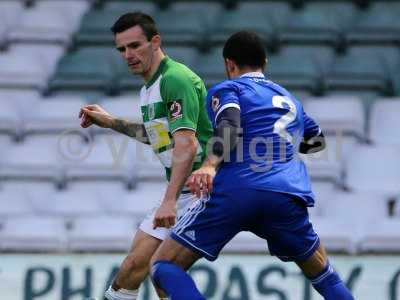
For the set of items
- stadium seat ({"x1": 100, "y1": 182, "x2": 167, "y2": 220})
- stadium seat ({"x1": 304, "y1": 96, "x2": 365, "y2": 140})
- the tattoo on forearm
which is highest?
the tattoo on forearm

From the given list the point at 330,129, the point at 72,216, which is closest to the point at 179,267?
the point at 72,216

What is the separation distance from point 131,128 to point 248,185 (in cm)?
101

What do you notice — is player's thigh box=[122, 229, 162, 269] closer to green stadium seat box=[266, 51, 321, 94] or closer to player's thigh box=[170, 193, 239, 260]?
player's thigh box=[170, 193, 239, 260]

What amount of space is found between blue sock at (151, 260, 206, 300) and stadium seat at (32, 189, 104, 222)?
304 cm

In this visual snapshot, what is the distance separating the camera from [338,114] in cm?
972

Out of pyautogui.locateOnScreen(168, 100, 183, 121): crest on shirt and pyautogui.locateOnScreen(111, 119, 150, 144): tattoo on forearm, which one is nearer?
pyautogui.locateOnScreen(168, 100, 183, 121): crest on shirt

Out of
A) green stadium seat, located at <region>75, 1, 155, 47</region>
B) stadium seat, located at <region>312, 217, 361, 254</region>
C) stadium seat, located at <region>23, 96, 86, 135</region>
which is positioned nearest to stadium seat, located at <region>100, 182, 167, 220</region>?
stadium seat, located at <region>23, 96, 86, 135</region>

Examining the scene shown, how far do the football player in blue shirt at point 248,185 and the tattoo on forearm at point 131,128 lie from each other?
74 cm

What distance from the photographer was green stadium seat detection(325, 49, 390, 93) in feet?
33.3

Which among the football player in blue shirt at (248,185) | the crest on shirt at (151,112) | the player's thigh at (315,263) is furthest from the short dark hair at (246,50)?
the player's thigh at (315,263)

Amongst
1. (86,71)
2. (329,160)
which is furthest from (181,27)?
(329,160)

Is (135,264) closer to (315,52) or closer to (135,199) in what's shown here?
(135,199)

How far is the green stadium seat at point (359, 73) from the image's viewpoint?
10164mm

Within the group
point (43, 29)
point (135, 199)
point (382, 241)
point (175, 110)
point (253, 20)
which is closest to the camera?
point (175, 110)
